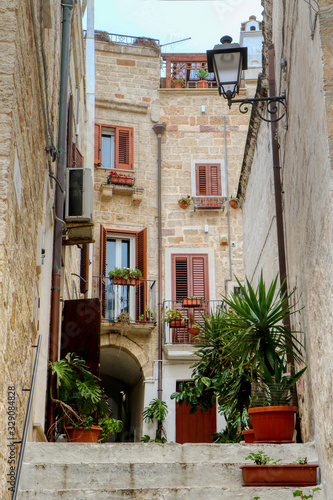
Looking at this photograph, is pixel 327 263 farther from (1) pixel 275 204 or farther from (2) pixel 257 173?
(2) pixel 257 173

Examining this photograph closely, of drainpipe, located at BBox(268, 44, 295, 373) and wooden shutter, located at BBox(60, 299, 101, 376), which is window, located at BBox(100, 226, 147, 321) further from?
drainpipe, located at BBox(268, 44, 295, 373)

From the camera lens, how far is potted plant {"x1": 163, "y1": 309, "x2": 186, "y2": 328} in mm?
15203

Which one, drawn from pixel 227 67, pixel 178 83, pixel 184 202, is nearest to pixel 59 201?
pixel 227 67

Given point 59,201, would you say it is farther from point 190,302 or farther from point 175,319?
point 190,302

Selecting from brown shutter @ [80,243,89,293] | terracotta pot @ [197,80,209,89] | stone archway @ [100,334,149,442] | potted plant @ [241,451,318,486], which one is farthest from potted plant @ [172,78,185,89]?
potted plant @ [241,451,318,486]

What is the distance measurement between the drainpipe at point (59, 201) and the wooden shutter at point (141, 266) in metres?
7.05

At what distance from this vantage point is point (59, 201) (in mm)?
8602

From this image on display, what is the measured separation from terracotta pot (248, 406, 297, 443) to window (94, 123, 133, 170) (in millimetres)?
11282

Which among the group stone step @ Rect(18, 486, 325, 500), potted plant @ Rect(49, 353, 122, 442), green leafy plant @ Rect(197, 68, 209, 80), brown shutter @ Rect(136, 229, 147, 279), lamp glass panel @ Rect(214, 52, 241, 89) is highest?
green leafy plant @ Rect(197, 68, 209, 80)

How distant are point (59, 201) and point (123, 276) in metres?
6.74

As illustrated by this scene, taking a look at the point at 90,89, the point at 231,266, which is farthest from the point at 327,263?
the point at 90,89

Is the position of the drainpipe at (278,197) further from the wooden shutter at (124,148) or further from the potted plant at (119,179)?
the wooden shutter at (124,148)

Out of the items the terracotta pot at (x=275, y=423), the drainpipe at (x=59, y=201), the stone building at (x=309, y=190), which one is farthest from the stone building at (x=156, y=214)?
the terracotta pot at (x=275, y=423)

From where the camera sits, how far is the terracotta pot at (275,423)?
5949 millimetres
